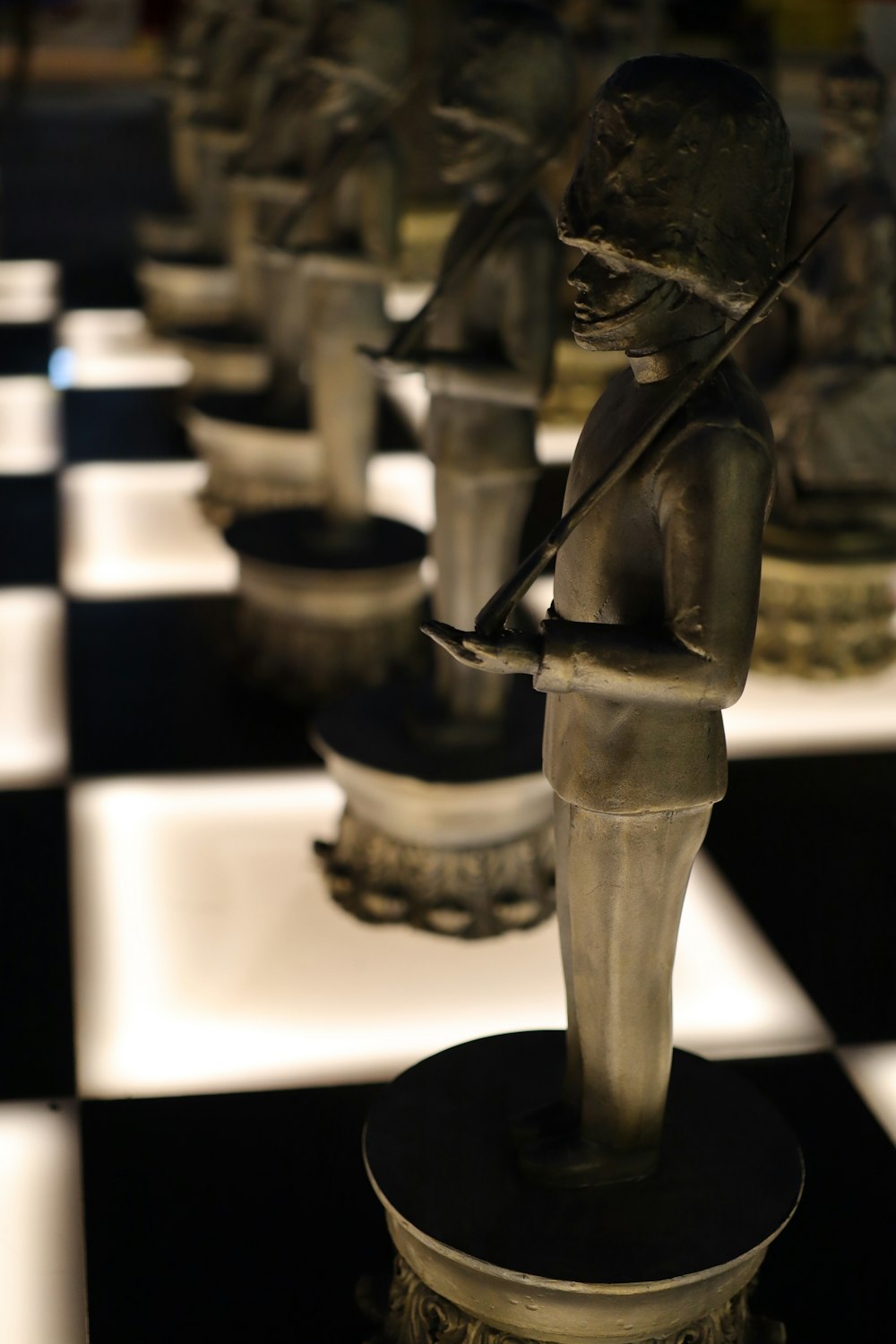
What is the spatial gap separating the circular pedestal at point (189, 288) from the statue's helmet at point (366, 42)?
2630mm

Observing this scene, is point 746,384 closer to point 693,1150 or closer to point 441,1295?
point 693,1150

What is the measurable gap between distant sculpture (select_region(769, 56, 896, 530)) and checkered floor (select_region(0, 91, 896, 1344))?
0.41 m

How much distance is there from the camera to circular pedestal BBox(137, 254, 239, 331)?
577 cm

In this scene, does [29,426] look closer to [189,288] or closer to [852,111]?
[189,288]

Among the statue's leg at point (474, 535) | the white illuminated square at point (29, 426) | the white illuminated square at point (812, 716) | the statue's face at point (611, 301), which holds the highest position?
the statue's face at point (611, 301)

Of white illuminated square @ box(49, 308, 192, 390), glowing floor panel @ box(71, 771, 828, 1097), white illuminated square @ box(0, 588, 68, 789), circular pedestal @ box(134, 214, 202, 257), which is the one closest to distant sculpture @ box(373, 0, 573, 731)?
glowing floor panel @ box(71, 771, 828, 1097)

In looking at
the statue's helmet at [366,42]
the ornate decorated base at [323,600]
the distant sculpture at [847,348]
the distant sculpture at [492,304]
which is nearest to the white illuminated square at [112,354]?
the ornate decorated base at [323,600]

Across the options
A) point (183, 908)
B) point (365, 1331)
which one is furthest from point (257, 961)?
point (365, 1331)

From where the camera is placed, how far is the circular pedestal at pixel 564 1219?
1.70 m

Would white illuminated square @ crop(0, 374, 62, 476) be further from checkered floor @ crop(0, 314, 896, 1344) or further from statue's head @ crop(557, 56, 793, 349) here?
statue's head @ crop(557, 56, 793, 349)

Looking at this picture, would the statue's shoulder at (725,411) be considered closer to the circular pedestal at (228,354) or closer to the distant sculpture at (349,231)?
the distant sculpture at (349,231)

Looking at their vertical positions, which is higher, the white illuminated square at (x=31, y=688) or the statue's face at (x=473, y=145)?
the statue's face at (x=473, y=145)

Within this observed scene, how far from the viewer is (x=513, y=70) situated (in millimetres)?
2359

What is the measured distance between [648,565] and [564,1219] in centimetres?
66
